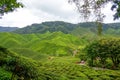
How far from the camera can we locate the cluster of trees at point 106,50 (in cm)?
8975

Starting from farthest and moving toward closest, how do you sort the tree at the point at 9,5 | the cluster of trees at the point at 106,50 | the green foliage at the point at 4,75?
1. the cluster of trees at the point at 106,50
2. the tree at the point at 9,5
3. the green foliage at the point at 4,75

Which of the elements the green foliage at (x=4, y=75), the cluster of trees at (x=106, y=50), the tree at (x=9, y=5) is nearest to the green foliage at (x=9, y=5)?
the tree at (x=9, y=5)

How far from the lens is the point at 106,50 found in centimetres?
9169

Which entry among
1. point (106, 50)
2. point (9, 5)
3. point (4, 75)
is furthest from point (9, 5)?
point (106, 50)

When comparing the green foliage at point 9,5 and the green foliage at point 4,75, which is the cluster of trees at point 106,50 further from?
the green foliage at point 4,75

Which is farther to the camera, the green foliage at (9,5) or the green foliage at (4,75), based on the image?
the green foliage at (9,5)

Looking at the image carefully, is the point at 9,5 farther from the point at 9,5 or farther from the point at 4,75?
the point at 4,75

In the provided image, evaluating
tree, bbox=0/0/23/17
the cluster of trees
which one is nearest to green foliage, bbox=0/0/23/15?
tree, bbox=0/0/23/17

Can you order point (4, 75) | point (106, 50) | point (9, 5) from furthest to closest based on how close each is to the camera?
point (106, 50) → point (9, 5) → point (4, 75)

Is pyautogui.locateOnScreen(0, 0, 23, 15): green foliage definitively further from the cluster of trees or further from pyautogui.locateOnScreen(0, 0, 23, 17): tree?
the cluster of trees

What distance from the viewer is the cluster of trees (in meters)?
89.8

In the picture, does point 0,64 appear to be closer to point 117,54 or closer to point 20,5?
point 20,5

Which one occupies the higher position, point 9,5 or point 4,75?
point 9,5

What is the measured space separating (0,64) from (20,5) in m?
7.75
